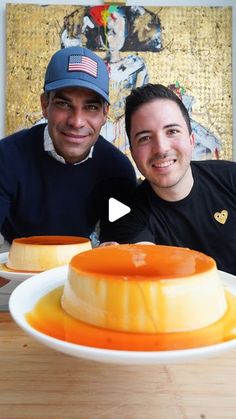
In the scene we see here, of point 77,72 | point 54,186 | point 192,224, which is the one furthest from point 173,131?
point 54,186

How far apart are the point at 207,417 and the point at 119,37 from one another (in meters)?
2.66

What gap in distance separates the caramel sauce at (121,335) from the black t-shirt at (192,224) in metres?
0.71

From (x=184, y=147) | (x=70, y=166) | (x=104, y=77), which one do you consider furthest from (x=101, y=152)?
(x=184, y=147)

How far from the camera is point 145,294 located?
1.71ft

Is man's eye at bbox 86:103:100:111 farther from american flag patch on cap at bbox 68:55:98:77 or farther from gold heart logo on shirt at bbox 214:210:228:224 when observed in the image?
gold heart logo on shirt at bbox 214:210:228:224

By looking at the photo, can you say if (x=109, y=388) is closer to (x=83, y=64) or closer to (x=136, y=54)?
(x=83, y=64)

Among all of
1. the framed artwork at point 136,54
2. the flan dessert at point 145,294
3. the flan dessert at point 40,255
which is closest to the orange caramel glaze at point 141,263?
the flan dessert at point 145,294

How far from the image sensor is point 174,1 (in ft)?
9.18

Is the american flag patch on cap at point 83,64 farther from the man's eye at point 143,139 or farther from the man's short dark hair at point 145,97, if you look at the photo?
the man's eye at point 143,139

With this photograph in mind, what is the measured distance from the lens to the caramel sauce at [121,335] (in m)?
0.48

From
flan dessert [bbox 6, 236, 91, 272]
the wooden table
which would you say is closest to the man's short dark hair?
flan dessert [bbox 6, 236, 91, 272]

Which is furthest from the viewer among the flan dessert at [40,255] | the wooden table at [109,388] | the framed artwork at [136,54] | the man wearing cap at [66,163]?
the framed artwork at [136,54]

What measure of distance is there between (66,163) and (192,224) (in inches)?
22.3

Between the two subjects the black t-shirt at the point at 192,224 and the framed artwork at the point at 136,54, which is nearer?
the black t-shirt at the point at 192,224
